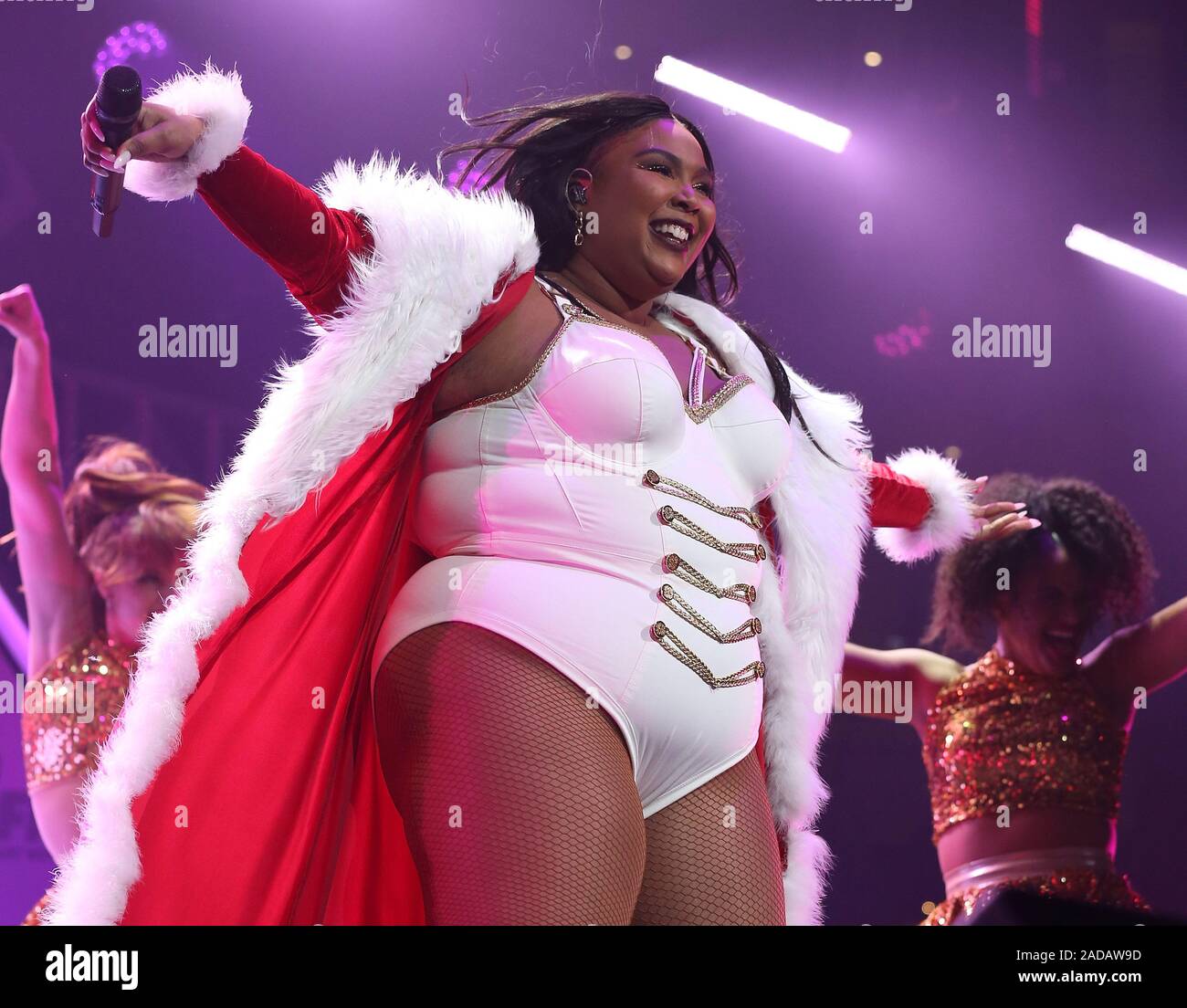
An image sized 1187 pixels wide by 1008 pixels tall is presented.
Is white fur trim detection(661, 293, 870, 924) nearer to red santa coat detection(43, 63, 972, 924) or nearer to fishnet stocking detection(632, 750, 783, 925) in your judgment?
fishnet stocking detection(632, 750, 783, 925)

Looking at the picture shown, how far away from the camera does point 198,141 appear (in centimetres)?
132

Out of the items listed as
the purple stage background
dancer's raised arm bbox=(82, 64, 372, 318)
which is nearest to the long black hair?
dancer's raised arm bbox=(82, 64, 372, 318)

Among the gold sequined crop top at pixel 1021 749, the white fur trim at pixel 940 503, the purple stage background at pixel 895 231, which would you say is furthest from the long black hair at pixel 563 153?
the gold sequined crop top at pixel 1021 749

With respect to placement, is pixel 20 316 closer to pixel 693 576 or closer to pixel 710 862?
pixel 693 576

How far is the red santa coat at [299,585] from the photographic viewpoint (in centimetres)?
136

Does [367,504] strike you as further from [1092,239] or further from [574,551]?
[1092,239]

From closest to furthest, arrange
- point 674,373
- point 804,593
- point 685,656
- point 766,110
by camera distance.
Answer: point 685,656 → point 674,373 → point 804,593 → point 766,110

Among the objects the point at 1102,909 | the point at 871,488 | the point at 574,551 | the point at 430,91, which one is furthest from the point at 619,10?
the point at 1102,909

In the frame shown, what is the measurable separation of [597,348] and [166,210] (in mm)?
1650

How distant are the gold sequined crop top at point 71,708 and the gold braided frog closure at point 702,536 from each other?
56.2 inches

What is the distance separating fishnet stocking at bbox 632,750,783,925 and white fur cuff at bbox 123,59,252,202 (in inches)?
33.5

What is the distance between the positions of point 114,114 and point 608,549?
677 mm

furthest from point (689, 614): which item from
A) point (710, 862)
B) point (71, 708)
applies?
point (71, 708)

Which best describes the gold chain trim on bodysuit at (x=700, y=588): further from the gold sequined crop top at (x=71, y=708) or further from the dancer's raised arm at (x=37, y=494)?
the dancer's raised arm at (x=37, y=494)
